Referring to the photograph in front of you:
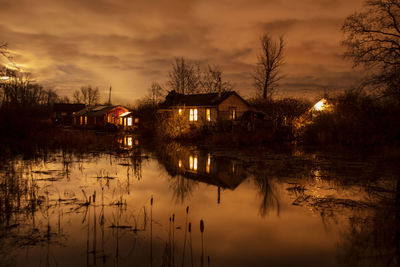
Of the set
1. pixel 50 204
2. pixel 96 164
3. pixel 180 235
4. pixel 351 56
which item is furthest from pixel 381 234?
pixel 351 56

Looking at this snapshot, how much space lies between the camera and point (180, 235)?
574cm

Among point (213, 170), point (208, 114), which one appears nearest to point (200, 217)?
point (213, 170)

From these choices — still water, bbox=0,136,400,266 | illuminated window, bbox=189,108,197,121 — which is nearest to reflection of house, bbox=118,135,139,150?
still water, bbox=0,136,400,266

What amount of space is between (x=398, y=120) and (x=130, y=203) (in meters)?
19.4

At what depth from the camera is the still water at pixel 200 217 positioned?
4895mm

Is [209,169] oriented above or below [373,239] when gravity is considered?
above

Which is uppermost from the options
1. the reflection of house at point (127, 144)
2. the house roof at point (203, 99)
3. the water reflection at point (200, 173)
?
the house roof at point (203, 99)

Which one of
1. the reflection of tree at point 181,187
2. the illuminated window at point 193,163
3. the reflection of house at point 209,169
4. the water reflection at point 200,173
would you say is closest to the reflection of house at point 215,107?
the illuminated window at point 193,163

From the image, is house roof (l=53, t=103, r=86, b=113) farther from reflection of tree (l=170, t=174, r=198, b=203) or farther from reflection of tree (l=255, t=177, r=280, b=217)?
reflection of tree (l=255, t=177, r=280, b=217)

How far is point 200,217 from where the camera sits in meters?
6.98

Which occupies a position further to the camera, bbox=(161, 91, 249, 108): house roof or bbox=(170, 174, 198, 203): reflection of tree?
bbox=(161, 91, 249, 108): house roof

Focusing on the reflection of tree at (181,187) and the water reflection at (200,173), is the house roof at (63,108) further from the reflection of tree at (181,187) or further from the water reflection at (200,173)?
the reflection of tree at (181,187)

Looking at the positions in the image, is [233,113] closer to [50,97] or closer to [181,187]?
[181,187]

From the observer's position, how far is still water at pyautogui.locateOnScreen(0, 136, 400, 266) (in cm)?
489
